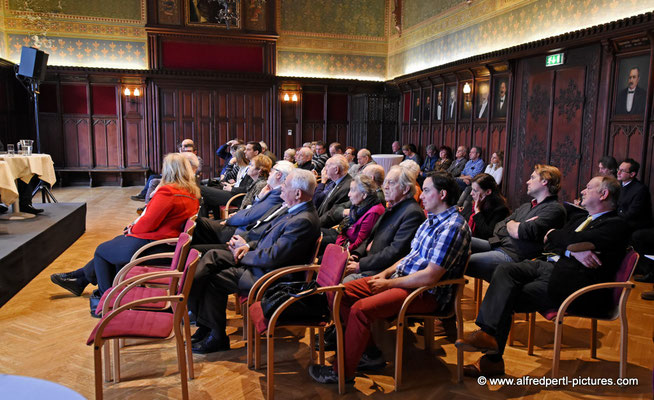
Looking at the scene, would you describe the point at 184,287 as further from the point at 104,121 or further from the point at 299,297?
the point at 104,121

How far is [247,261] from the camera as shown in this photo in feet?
11.5

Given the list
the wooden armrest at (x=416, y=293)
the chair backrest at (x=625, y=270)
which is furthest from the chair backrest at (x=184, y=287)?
the chair backrest at (x=625, y=270)

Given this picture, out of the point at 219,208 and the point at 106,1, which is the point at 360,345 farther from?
the point at 106,1

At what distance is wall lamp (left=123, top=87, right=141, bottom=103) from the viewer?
13164mm

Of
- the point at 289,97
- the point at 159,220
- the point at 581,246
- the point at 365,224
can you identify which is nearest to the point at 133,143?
the point at 289,97

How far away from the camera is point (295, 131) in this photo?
47.9 ft

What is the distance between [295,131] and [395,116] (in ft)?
9.74

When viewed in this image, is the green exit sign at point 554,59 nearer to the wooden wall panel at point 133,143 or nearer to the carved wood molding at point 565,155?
the carved wood molding at point 565,155

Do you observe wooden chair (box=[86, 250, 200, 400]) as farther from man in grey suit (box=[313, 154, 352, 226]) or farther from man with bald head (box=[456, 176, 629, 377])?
man in grey suit (box=[313, 154, 352, 226])

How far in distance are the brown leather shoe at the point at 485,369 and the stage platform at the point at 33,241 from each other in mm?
3945

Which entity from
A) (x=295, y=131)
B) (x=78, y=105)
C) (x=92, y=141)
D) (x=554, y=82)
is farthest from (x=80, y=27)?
(x=554, y=82)

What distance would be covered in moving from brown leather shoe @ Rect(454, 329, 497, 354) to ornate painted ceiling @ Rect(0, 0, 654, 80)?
648cm

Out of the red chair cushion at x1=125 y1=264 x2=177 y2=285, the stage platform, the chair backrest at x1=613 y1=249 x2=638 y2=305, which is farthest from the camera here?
the stage platform

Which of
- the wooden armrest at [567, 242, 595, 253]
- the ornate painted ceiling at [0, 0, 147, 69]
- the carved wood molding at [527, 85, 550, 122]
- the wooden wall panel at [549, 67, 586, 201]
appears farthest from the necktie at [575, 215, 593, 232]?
the ornate painted ceiling at [0, 0, 147, 69]
